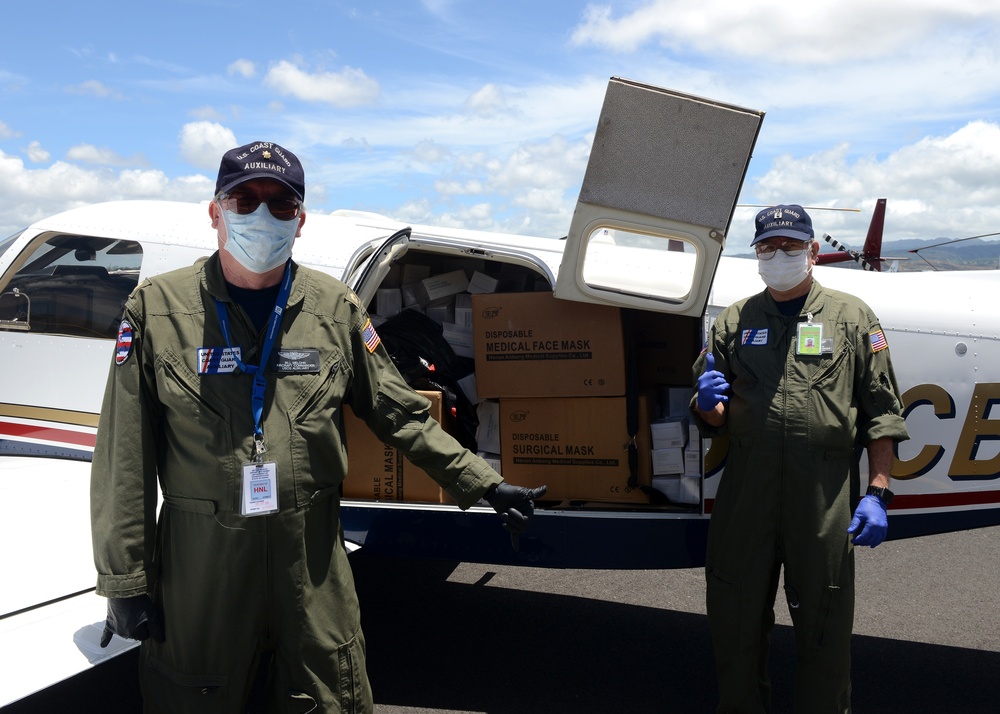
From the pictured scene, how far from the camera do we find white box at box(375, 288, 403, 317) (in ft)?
14.6

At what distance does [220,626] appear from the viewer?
2221 millimetres

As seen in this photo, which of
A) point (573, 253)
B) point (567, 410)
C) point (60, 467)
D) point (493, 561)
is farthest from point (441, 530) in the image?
point (60, 467)

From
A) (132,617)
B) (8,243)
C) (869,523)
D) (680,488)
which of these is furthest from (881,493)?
(8,243)

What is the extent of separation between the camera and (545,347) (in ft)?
12.3

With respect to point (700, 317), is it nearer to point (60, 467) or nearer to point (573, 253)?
point (573, 253)

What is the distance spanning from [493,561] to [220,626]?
1581 mm

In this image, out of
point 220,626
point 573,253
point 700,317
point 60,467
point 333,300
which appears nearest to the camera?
point 220,626

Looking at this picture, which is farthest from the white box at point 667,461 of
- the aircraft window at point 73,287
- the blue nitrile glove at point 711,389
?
the aircraft window at point 73,287

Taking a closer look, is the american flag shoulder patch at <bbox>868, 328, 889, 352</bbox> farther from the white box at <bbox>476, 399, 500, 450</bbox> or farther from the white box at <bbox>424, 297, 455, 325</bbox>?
the white box at <bbox>424, 297, 455, 325</bbox>

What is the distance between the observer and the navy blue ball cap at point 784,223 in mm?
3102

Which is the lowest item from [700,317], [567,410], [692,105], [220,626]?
[220,626]

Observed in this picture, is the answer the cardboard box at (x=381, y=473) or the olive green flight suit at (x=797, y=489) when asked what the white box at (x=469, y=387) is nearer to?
the cardboard box at (x=381, y=473)

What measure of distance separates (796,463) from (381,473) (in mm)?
1799

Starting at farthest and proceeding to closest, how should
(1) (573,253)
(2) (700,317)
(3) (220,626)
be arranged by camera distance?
(2) (700,317) → (1) (573,253) → (3) (220,626)
